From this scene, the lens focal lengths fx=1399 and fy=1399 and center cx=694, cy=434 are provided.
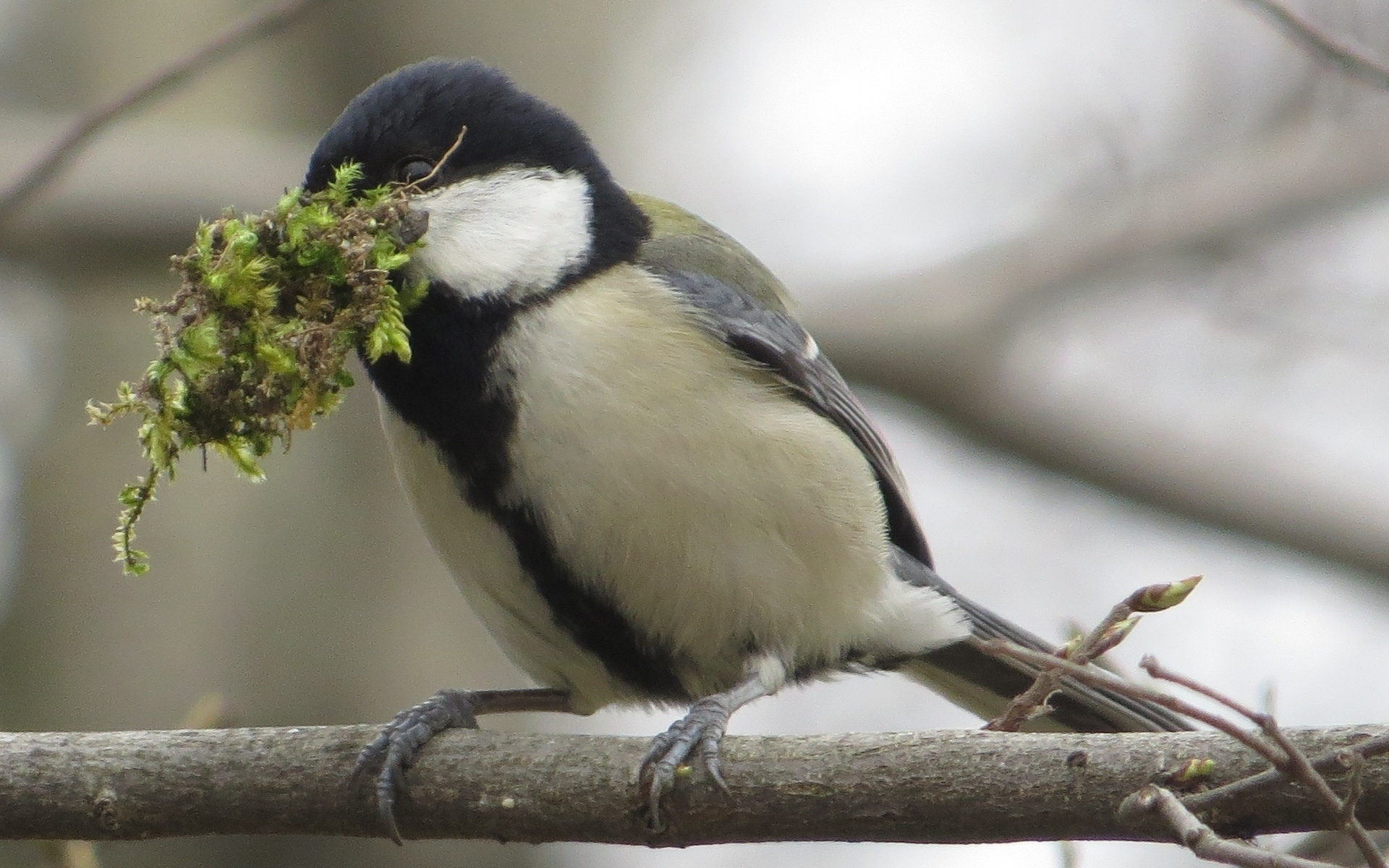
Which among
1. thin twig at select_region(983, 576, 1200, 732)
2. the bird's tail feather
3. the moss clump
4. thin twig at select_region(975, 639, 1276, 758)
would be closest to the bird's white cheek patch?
the moss clump

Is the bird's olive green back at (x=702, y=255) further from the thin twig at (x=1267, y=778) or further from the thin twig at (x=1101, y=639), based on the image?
the thin twig at (x=1267, y=778)

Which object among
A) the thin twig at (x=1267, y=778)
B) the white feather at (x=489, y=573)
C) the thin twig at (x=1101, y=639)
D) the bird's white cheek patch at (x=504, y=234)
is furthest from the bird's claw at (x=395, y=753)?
the thin twig at (x=1267, y=778)

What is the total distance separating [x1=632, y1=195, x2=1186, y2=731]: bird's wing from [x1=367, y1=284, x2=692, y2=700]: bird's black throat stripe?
393mm

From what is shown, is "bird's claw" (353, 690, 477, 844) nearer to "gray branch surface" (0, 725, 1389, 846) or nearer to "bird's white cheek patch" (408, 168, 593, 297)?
"gray branch surface" (0, 725, 1389, 846)

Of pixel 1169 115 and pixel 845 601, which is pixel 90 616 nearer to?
pixel 845 601

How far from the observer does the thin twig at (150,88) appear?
7.07 ft

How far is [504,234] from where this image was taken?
2332 millimetres

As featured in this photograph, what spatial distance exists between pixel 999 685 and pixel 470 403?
125cm

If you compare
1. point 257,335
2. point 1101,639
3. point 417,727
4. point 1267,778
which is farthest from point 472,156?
point 1267,778

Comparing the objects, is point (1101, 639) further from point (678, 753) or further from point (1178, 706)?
point (678, 753)

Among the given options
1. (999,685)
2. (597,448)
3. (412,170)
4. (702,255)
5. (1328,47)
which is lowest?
(999,685)

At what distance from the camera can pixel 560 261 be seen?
2396 millimetres

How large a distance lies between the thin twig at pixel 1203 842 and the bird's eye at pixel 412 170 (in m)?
1.47

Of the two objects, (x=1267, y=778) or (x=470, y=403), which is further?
(x=470, y=403)
